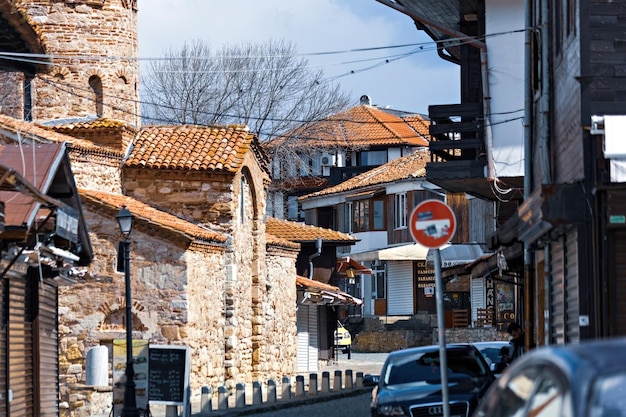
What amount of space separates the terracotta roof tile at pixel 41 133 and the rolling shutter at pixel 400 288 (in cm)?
2917

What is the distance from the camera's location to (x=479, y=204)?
41.8 meters

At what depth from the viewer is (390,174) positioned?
6347 cm

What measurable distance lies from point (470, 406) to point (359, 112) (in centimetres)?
6144

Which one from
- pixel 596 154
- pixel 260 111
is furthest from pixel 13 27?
pixel 260 111

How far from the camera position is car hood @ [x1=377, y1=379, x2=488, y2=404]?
16.5m

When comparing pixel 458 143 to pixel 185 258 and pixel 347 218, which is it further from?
pixel 347 218

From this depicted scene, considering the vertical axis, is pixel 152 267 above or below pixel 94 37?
below

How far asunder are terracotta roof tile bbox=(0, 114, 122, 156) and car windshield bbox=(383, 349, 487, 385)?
15.1 metres

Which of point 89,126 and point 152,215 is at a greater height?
point 89,126

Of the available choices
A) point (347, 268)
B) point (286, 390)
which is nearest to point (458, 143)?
point (286, 390)

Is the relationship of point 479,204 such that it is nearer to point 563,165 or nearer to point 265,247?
point 265,247

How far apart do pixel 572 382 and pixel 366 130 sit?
227 feet

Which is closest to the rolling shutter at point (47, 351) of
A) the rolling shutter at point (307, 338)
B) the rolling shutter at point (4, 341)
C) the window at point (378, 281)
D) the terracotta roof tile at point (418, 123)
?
the rolling shutter at point (4, 341)

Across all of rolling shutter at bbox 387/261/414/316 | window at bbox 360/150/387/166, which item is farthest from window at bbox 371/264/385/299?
window at bbox 360/150/387/166
